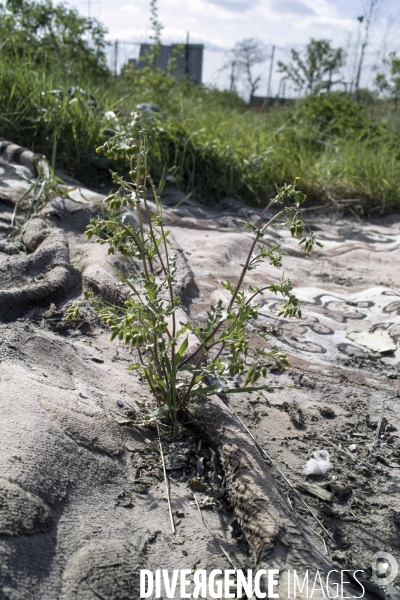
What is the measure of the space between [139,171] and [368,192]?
4.30m

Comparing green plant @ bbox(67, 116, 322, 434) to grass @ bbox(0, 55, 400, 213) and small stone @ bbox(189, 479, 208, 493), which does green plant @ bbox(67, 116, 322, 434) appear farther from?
grass @ bbox(0, 55, 400, 213)

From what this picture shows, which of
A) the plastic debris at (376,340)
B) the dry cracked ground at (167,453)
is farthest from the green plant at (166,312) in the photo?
the plastic debris at (376,340)

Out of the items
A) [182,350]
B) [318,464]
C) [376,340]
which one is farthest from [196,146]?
[318,464]

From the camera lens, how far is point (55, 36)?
7.91 metres

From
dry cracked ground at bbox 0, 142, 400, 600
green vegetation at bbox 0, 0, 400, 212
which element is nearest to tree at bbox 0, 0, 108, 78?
green vegetation at bbox 0, 0, 400, 212

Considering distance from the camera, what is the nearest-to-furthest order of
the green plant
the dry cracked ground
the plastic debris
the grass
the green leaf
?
the dry cracked ground → the green plant → the green leaf → the plastic debris → the grass

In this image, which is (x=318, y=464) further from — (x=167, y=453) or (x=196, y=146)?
(x=196, y=146)

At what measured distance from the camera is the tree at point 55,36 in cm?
679

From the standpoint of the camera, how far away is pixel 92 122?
4.96m

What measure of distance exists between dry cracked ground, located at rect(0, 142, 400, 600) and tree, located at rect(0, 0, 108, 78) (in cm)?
422

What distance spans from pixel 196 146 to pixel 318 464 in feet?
→ 12.5

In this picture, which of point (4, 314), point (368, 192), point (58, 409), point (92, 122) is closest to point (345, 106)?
point (368, 192)

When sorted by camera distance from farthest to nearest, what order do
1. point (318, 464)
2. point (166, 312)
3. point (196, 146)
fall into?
point (196, 146) → point (318, 464) → point (166, 312)

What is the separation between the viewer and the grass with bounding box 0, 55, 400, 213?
4.79 metres
